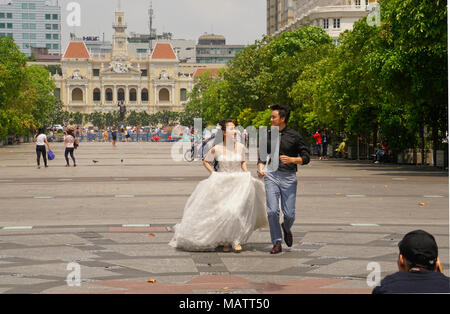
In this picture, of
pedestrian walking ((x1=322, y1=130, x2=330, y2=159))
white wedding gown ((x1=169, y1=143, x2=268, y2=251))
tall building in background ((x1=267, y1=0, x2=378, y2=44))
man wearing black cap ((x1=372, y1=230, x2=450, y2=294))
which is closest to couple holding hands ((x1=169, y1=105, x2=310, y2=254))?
white wedding gown ((x1=169, y1=143, x2=268, y2=251))

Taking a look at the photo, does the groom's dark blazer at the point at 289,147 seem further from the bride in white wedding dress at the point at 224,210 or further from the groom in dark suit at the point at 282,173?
the bride in white wedding dress at the point at 224,210

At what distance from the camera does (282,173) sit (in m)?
12.0

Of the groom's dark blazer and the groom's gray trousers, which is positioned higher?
the groom's dark blazer

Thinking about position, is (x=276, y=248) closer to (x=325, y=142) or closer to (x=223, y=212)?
(x=223, y=212)

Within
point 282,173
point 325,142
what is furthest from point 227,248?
point 325,142

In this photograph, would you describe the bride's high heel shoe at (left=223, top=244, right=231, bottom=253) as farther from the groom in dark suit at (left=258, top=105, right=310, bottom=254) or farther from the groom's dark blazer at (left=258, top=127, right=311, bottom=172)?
the groom's dark blazer at (left=258, top=127, right=311, bottom=172)

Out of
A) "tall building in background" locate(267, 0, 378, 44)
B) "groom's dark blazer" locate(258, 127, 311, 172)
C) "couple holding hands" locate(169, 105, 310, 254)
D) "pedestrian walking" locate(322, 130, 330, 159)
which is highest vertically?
"tall building in background" locate(267, 0, 378, 44)

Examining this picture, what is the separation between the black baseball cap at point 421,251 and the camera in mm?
5332

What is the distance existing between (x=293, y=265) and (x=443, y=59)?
Result: 21.4m

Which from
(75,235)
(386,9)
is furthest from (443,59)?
(75,235)

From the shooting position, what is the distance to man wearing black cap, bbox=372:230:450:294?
5.34 metres

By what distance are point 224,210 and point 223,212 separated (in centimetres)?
3

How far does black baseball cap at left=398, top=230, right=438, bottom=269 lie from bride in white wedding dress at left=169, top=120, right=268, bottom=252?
673cm

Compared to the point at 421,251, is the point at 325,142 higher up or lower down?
lower down
